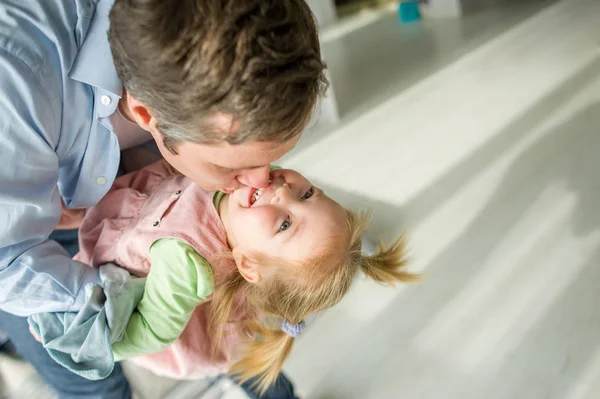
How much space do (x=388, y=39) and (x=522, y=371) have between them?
197cm

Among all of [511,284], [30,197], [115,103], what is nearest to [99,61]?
[115,103]

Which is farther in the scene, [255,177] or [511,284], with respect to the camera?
[511,284]

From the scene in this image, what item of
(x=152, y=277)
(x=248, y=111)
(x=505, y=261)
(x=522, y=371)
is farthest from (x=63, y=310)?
(x=505, y=261)

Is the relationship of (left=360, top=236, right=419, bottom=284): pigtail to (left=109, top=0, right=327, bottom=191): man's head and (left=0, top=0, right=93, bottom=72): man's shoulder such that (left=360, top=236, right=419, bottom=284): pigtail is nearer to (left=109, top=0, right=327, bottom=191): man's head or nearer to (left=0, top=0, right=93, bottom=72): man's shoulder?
(left=109, top=0, right=327, bottom=191): man's head

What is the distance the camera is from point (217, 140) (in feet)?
2.17

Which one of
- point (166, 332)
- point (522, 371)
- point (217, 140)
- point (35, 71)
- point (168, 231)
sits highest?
point (35, 71)

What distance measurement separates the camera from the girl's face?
0.85 m

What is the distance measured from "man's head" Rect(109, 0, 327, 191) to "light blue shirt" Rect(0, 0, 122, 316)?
0.15 meters

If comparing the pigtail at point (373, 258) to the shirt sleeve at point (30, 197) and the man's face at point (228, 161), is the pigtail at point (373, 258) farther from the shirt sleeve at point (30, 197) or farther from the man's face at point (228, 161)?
the shirt sleeve at point (30, 197)

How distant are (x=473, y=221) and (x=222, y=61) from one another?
1.09 m

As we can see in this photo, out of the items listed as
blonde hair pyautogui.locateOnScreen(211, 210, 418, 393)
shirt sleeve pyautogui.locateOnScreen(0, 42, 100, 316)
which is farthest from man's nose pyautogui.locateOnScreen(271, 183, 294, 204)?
shirt sleeve pyautogui.locateOnScreen(0, 42, 100, 316)

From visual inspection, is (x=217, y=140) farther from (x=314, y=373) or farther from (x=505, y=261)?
(x=505, y=261)

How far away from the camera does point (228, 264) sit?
3.00ft

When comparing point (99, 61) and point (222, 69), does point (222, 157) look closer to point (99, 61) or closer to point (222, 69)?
point (222, 69)
